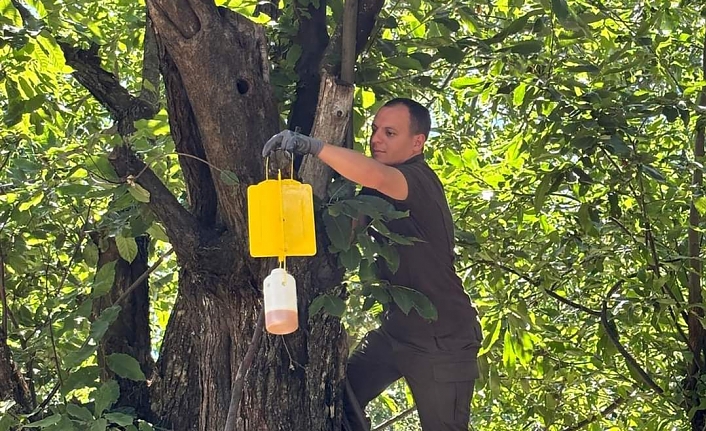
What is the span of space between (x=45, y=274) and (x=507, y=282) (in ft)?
6.75

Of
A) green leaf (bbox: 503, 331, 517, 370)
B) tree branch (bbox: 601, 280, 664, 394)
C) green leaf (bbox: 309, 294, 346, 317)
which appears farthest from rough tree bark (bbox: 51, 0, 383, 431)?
tree branch (bbox: 601, 280, 664, 394)

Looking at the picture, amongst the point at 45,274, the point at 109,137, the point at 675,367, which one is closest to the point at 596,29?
the point at 675,367

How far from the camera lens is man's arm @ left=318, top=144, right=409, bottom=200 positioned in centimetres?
238

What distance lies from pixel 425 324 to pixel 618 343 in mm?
1350

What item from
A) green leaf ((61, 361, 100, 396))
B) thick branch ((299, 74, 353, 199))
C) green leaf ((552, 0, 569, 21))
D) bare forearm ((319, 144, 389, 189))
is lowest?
green leaf ((61, 361, 100, 396))

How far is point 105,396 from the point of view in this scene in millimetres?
2600

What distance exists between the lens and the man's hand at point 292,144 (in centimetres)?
229

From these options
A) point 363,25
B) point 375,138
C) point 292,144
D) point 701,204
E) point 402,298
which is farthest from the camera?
point 701,204

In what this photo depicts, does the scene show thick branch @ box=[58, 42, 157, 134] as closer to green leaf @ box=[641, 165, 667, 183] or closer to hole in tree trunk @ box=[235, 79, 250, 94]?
hole in tree trunk @ box=[235, 79, 250, 94]

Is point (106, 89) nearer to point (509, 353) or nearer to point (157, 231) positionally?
point (157, 231)

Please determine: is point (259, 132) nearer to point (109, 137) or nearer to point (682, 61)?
point (109, 137)

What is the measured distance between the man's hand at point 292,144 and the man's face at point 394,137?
0.77 m

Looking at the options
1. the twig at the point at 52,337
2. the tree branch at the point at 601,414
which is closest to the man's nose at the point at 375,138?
the twig at the point at 52,337

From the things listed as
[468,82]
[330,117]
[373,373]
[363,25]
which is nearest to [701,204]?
[468,82]
